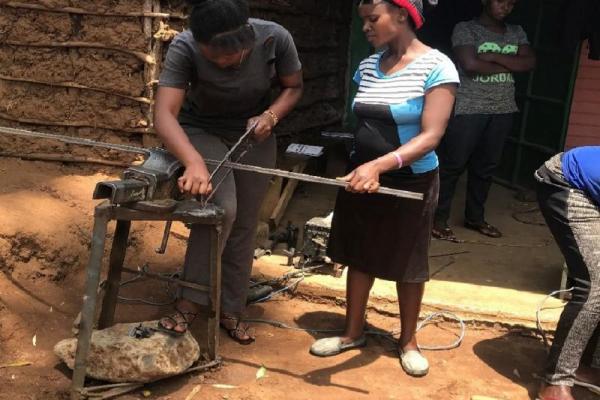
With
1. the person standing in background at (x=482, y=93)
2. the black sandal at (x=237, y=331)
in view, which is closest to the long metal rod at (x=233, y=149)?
the black sandal at (x=237, y=331)

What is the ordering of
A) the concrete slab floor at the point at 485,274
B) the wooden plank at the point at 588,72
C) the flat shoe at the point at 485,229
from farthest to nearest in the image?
the wooden plank at the point at 588,72, the flat shoe at the point at 485,229, the concrete slab floor at the point at 485,274

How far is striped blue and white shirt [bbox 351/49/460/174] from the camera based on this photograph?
3080 mm

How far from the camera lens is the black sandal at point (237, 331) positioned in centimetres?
370

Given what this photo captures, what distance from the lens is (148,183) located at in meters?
2.87

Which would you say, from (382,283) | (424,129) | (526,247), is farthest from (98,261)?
(526,247)

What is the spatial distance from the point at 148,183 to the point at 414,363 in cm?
164

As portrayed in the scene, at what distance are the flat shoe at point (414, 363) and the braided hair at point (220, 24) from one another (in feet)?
5.82

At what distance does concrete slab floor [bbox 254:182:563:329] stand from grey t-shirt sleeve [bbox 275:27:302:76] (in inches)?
58.6

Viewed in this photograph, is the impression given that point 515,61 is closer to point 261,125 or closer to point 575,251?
point 575,251

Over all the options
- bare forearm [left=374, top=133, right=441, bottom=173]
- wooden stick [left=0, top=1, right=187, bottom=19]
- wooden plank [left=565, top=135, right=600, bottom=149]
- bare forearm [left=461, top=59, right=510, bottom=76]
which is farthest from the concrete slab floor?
wooden stick [left=0, top=1, right=187, bottom=19]

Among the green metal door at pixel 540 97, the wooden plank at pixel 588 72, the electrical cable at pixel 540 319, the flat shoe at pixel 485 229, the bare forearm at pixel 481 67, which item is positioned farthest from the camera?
the green metal door at pixel 540 97

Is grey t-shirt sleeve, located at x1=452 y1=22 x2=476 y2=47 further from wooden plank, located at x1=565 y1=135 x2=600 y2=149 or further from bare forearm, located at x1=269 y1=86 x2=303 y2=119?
bare forearm, located at x1=269 y1=86 x2=303 y2=119

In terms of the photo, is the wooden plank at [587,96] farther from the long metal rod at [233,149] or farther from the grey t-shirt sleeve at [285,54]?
the long metal rod at [233,149]

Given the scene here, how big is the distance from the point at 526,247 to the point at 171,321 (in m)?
3.19
